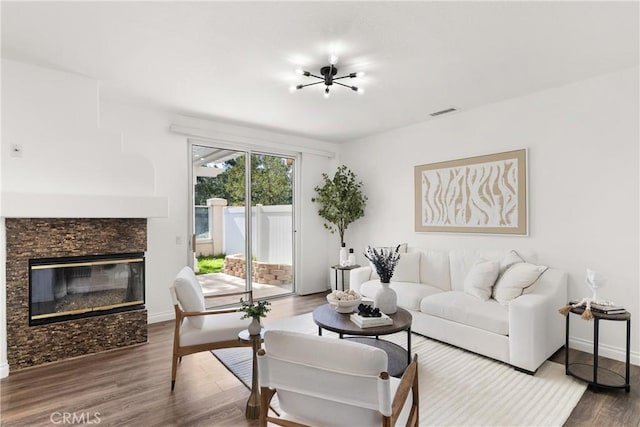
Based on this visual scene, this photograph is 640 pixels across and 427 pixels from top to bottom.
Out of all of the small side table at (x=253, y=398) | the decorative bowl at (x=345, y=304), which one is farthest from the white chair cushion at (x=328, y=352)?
the decorative bowl at (x=345, y=304)

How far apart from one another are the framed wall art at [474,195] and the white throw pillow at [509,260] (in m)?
0.30

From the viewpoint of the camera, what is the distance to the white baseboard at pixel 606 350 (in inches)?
116

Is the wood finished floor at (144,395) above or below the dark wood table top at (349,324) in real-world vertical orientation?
below

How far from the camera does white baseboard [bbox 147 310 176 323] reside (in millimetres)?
4137

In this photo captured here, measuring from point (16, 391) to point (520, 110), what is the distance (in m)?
5.41

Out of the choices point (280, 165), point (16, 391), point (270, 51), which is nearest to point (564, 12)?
point (270, 51)

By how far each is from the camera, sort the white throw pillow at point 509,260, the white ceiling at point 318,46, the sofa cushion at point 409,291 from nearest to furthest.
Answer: the white ceiling at point 318,46, the white throw pillow at point 509,260, the sofa cushion at point 409,291

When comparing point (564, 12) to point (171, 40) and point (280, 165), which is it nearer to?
point (171, 40)

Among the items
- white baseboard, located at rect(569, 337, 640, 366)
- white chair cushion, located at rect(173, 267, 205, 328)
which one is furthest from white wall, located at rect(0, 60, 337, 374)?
white baseboard, located at rect(569, 337, 640, 366)

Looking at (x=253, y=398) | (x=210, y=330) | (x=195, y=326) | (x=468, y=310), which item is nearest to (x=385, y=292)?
(x=468, y=310)

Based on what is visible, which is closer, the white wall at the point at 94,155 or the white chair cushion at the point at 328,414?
the white chair cushion at the point at 328,414

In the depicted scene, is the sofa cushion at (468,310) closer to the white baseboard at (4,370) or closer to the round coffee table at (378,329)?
the round coffee table at (378,329)

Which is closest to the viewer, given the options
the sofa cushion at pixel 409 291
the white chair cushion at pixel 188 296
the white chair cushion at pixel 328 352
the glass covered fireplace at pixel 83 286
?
the white chair cushion at pixel 328 352

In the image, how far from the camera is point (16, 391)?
2512 mm
